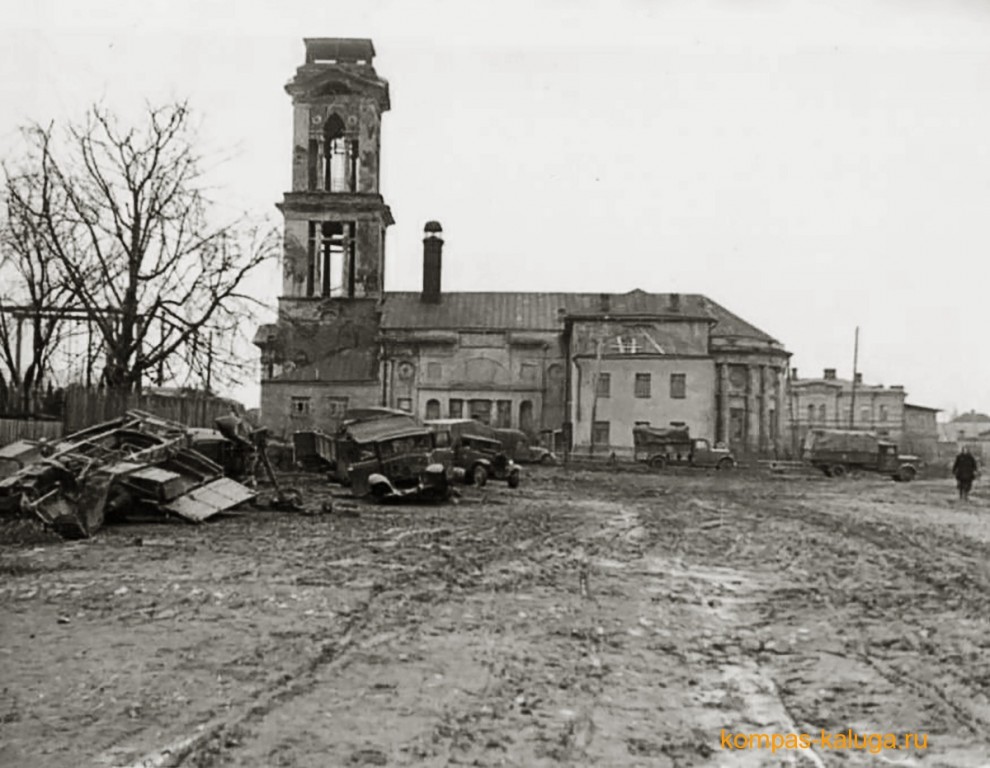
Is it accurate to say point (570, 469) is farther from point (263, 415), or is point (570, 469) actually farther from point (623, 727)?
point (623, 727)

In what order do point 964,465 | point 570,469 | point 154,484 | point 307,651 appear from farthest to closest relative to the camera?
1. point 570,469
2. point 964,465
3. point 154,484
4. point 307,651

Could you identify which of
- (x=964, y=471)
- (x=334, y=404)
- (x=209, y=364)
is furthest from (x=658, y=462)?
(x=209, y=364)

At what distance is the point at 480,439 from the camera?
3114 centimetres

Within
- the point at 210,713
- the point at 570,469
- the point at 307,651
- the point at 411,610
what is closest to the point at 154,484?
the point at 411,610

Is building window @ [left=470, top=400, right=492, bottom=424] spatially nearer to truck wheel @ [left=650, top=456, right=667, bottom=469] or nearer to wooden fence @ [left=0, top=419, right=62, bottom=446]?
truck wheel @ [left=650, top=456, right=667, bottom=469]

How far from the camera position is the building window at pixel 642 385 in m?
59.9

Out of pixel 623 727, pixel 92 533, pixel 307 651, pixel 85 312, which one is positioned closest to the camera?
pixel 623 727

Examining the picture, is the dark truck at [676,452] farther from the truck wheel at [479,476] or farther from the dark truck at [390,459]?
the dark truck at [390,459]

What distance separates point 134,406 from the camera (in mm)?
27938

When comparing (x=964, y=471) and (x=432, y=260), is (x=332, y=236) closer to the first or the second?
(x=432, y=260)

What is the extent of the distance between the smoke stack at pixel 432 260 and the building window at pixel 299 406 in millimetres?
10470

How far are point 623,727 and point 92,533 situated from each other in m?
11.1

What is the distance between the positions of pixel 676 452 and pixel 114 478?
3429cm

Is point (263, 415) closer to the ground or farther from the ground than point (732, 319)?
closer to the ground
